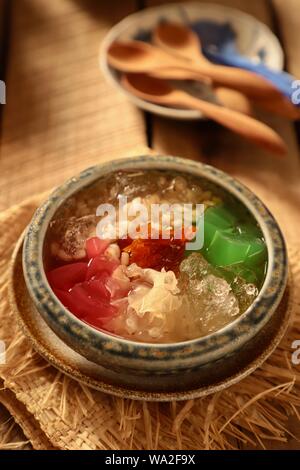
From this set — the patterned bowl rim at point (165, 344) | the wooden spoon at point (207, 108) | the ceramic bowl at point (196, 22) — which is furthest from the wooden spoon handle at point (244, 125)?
the patterned bowl rim at point (165, 344)

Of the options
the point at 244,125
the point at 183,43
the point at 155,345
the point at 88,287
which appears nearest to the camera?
the point at 155,345

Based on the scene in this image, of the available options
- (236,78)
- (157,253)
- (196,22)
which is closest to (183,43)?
(196,22)

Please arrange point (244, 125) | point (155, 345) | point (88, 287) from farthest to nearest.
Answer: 1. point (244, 125)
2. point (88, 287)
3. point (155, 345)

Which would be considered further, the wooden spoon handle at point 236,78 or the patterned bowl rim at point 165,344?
the wooden spoon handle at point 236,78

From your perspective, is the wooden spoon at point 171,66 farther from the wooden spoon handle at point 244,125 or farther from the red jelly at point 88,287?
the red jelly at point 88,287

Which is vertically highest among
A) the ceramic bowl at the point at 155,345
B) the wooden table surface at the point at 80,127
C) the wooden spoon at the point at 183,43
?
the wooden spoon at the point at 183,43

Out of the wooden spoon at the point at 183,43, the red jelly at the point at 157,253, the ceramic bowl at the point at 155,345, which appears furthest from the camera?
the wooden spoon at the point at 183,43

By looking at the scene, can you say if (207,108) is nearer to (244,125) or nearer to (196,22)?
(244,125)
